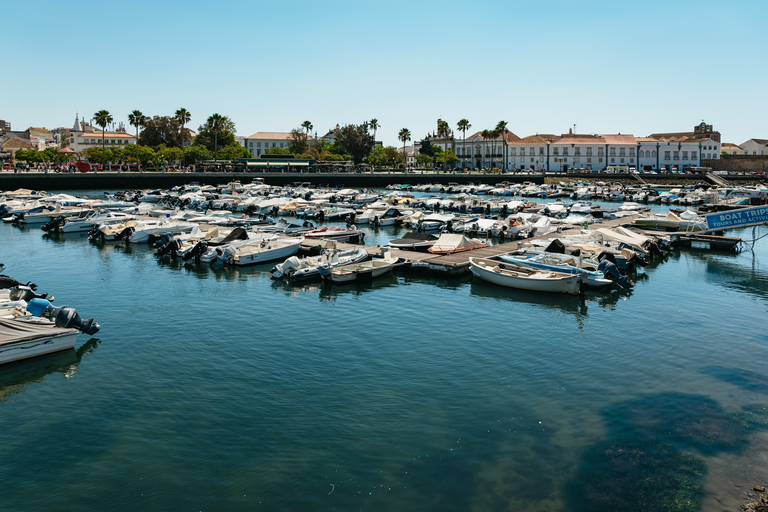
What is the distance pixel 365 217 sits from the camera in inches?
2628

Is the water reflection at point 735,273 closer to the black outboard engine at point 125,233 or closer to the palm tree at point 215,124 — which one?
the black outboard engine at point 125,233

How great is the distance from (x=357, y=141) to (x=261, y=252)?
448 feet

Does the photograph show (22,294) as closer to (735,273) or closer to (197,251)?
(197,251)

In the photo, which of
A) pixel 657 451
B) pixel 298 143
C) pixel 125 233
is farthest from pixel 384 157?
pixel 657 451

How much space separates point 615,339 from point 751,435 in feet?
29.2

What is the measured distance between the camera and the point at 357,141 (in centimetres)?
17325

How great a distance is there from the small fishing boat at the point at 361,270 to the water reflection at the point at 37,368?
1410cm

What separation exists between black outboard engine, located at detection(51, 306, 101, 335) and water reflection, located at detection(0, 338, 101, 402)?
70 cm

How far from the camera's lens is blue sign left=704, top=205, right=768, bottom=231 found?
41.5 metres

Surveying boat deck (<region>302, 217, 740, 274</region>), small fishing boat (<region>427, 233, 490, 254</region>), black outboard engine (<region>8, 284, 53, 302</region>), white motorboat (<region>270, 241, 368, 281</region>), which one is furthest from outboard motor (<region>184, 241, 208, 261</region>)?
small fishing boat (<region>427, 233, 490, 254</region>)

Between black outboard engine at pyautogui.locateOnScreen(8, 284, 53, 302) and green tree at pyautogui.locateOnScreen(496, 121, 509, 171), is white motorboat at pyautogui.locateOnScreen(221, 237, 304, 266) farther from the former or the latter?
green tree at pyautogui.locateOnScreen(496, 121, 509, 171)

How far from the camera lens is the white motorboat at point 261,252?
4031 centimetres

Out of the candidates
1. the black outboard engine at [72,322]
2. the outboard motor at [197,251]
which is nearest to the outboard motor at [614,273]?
the black outboard engine at [72,322]

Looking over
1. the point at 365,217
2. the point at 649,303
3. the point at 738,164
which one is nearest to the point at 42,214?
the point at 365,217
